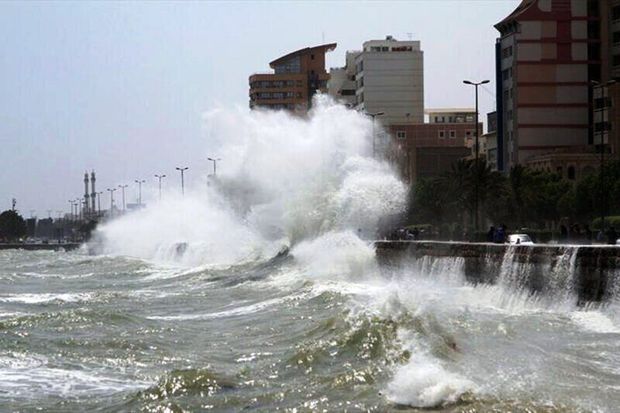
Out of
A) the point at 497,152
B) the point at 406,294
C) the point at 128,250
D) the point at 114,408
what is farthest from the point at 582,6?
the point at 114,408

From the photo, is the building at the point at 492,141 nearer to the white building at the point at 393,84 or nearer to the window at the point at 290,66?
the white building at the point at 393,84

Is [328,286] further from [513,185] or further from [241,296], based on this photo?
[513,185]

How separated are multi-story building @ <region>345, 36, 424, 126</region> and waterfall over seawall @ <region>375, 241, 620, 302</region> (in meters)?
90.1

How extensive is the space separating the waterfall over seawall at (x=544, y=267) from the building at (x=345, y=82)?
340 ft

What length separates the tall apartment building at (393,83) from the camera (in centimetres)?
12825

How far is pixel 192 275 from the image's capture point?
59.5 meters

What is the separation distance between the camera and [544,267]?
28.3 metres

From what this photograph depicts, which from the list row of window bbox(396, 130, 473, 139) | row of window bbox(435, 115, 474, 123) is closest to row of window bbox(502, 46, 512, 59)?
row of window bbox(396, 130, 473, 139)

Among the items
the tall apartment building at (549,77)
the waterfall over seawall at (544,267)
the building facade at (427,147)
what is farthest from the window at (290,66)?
the waterfall over seawall at (544,267)

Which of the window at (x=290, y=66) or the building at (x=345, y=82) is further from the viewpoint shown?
the window at (x=290, y=66)

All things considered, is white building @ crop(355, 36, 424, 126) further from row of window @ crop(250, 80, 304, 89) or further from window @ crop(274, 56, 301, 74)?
window @ crop(274, 56, 301, 74)

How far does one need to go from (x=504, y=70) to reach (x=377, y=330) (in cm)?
8223

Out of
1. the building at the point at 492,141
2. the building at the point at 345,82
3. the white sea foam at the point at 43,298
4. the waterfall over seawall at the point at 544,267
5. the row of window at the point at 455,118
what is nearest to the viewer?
the waterfall over seawall at the point at 544,267

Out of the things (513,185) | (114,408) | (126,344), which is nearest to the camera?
(114,408)
